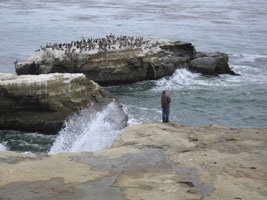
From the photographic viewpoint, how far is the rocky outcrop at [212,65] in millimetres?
30822

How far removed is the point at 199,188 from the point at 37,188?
3552mm

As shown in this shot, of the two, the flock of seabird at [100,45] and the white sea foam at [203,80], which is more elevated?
the flock of seabird at [100,45]

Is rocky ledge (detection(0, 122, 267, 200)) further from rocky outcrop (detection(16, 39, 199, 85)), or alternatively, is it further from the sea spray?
rocky outcrop (detection(16, 39, 199, 85))

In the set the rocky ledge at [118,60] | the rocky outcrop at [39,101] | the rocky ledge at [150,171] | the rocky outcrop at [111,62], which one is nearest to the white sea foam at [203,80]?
the rocky ledge at [118,60]

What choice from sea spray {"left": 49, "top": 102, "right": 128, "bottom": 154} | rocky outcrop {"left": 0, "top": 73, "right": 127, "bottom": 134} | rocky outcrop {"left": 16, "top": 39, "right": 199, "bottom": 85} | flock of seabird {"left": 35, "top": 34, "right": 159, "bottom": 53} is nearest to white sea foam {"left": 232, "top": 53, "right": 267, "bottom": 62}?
rocky outcrop {"left": 16, "top": 39, "right": 199, "bottom": 85}

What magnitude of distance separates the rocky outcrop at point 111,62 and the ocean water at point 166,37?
748 millimetres

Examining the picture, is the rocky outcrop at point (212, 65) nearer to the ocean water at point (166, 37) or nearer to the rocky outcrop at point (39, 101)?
the ocean water at point (166, 37)

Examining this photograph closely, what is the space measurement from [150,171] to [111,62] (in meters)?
17.3

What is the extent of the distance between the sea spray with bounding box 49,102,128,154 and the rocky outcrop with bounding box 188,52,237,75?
12.4 metres

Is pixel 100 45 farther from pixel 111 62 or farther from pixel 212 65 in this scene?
pixel 212 65

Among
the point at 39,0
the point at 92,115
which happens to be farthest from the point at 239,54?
the point at 39,0

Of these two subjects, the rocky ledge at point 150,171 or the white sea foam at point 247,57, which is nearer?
the rocky ledge at point 150,171

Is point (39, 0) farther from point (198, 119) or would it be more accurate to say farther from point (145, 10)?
point (198, 119)

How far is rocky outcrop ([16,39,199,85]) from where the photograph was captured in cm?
2595
